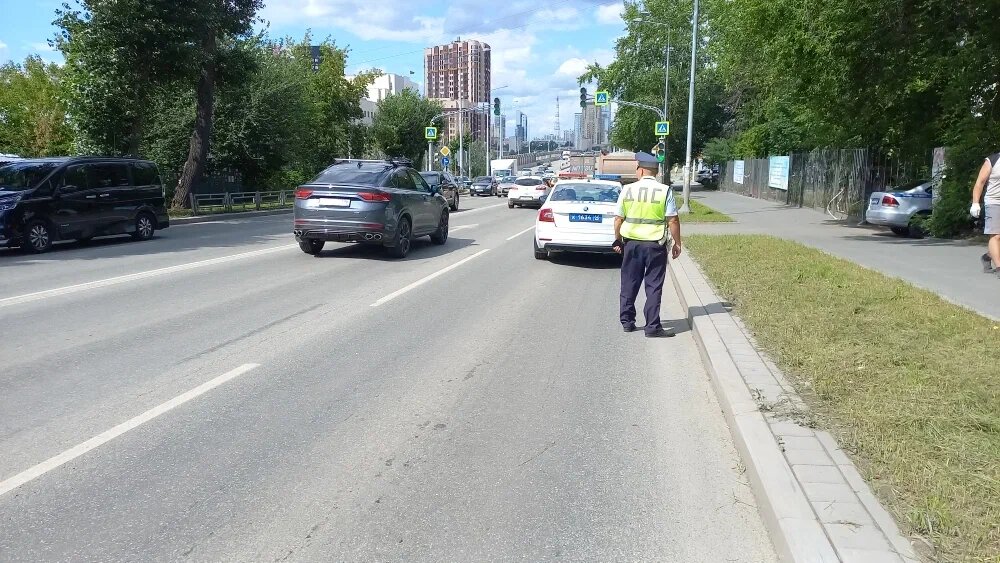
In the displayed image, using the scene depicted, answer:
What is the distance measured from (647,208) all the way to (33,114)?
53.7m

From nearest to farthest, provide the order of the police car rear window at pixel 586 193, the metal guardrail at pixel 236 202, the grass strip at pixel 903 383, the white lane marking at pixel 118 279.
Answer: the grass strip at pixel 903 383 → the white lane marking at pixel 118 279 → the police car rear window at pixel 586 193 → the metal guardrail at pixel 236 202

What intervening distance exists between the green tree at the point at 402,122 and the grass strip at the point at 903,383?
58380 mm

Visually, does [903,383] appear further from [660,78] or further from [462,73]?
[462,73]

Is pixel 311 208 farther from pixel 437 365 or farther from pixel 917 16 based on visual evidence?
pixel 917 16

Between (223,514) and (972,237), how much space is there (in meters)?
17.6

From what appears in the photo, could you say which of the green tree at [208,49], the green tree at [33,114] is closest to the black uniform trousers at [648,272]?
the green tree at [208,49]

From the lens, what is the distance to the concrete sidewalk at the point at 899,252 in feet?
32.4

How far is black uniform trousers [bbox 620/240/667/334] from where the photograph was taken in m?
7.90

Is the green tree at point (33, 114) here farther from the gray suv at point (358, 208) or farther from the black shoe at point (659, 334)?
the black shoe at point (659, 334)

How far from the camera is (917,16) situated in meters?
16.8

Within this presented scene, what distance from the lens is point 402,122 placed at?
66250 millimetres

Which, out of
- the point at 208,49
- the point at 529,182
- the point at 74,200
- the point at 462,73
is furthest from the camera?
the point at 462,73

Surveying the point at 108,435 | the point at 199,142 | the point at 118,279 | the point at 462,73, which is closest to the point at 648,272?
the point at 108,435

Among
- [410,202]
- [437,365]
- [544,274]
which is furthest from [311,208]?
[437,365]
